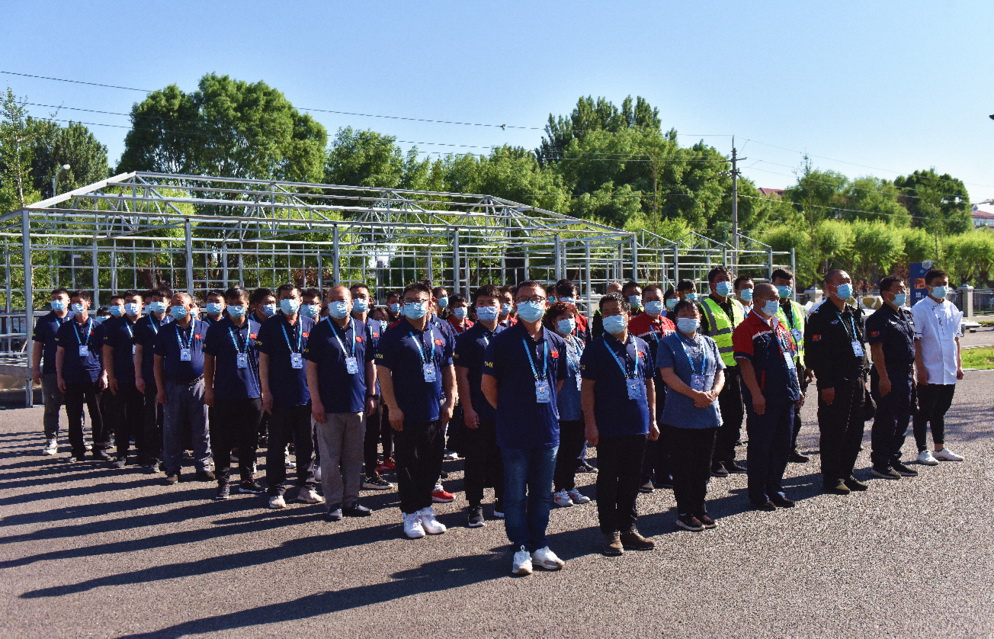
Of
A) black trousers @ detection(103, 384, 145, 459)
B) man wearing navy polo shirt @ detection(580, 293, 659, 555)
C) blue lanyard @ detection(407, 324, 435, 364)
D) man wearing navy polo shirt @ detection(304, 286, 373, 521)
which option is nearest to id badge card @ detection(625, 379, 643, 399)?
man wearing navy polo shirt @ detection(580, 293, 659, 555)

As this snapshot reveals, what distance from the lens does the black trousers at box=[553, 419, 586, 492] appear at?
7016mm

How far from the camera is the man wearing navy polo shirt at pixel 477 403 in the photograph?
6.64m

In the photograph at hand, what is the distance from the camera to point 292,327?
7453 mm

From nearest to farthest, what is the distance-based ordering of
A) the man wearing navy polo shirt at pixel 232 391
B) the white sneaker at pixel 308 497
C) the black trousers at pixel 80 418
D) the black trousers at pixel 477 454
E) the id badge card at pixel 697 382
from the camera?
the id badge card at pixel 697 382 → the black trousers at pixel 477 454 → the white sneaker at pixel 308 497 → the man wearing navy polo shirt at pixel 232 391 → the black trousers at pixel 80 418

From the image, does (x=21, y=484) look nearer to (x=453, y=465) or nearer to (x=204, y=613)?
(x=453, y=465)

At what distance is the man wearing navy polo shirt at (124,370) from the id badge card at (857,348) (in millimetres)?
7289

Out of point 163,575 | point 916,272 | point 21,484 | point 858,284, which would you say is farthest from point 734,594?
point 858,284

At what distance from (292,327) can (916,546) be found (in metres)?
5.08

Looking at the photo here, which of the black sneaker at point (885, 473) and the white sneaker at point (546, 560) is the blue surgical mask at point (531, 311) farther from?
the black sneaker at point (885, 473)

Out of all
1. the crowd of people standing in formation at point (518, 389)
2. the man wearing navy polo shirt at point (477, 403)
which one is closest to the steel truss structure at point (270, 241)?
the crowd of people standing in formation at point (518, 389)

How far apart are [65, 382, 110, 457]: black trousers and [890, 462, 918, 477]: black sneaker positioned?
27.6 feet

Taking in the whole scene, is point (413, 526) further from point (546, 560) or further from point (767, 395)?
point (767, 395)

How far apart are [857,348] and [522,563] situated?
3.74 m

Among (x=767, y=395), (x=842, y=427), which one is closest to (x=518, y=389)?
(x=767, y=395)
